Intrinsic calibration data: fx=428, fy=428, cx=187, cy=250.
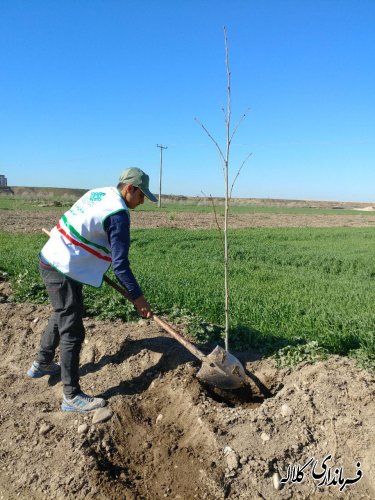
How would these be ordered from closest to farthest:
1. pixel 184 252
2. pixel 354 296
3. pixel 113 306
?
1. pixel 113 306
2. pixel 354 296
3. pixel 184 252

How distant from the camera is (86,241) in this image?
3559 mm

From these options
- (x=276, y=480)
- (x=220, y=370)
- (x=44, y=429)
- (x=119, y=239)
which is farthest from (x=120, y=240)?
(x=276, y=480)

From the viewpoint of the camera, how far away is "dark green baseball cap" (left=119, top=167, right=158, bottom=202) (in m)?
3.51

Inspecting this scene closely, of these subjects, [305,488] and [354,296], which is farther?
[354,296]

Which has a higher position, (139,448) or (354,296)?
(354,296)

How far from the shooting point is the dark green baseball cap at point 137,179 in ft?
11.5

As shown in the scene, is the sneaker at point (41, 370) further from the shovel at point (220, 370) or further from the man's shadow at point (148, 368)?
the shovel at point (220, 370)

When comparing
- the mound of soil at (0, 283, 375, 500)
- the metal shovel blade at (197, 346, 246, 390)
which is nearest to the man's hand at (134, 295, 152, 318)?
the metal shovel blade at (197, 346, 246, 390)

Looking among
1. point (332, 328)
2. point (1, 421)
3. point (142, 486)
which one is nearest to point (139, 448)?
point (142, 486)

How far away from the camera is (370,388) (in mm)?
3395

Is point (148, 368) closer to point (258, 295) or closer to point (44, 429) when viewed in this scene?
point (44, 429)

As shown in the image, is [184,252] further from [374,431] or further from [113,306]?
[374,431]

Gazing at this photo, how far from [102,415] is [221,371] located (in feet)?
3.49

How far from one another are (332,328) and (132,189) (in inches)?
107
